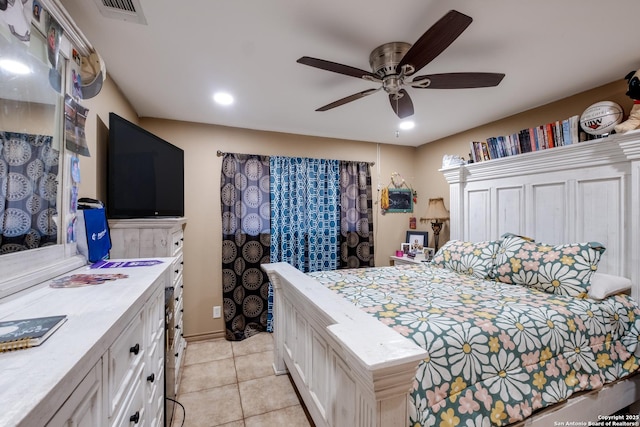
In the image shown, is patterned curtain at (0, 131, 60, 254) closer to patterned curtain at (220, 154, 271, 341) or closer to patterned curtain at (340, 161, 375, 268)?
patterned curtain at (220, 154, 271, 341)

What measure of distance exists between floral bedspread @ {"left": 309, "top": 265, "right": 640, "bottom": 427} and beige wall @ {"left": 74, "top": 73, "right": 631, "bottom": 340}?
5.57 feet

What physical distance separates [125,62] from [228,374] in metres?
2.54

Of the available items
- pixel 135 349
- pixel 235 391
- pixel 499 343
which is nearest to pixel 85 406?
pixel 135 349

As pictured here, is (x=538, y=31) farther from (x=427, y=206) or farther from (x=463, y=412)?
(x=427, y=206)

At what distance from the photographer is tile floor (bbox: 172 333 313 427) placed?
1.85m

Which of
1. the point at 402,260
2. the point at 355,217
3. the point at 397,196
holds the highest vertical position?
the point at 397,196

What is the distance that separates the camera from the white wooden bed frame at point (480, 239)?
37.5 inches

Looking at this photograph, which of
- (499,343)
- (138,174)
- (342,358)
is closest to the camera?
(342,358)

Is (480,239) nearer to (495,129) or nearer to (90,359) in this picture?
(495,129)

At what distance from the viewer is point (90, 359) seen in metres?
0.64

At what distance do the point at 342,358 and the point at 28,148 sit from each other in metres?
1.51

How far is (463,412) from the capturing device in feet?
3.91

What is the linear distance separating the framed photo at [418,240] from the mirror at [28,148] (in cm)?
360

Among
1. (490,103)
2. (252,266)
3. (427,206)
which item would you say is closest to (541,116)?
(490,103)
